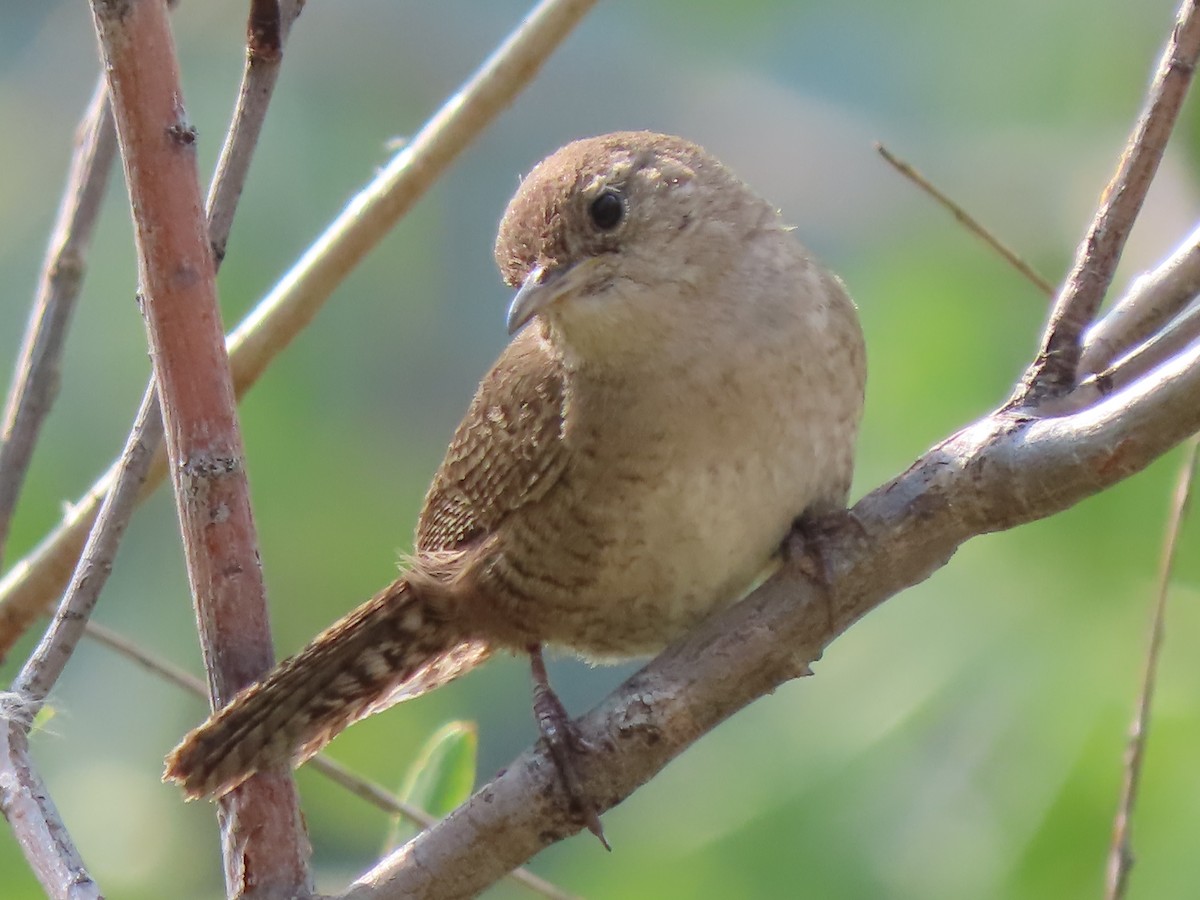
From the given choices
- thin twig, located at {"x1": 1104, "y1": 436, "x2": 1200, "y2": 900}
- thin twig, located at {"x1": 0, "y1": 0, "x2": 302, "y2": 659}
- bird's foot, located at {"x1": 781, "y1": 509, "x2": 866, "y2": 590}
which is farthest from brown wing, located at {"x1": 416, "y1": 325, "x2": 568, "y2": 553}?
thin twig, located at {"x1": 1104, "y1": 436, "x2": 1200, "y2": 900}

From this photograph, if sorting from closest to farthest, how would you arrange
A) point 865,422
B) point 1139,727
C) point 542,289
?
point 542,289, point 1139,727, point 865,422

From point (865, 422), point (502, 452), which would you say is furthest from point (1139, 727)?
point (865, 422)

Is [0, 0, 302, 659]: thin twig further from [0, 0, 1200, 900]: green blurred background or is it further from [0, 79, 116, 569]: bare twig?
[0, 0, 1200, 900]: green blurred background

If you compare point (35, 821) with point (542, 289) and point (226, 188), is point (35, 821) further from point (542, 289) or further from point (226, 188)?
point (542, 289)

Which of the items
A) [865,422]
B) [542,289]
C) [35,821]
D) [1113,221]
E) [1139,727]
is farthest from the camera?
[865,422]

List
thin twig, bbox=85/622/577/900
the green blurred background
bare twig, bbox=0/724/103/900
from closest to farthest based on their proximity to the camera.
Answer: bare twig, bbox=0/724/103/900, thin twig, bbox=85/622/577/900, the green blurred background

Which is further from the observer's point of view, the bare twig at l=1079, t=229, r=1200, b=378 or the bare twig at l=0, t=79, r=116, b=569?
the bare twig at l=0, t=79, r=116, b=569

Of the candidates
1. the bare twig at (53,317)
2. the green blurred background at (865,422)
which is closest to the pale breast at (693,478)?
the bare twig at (53,317)

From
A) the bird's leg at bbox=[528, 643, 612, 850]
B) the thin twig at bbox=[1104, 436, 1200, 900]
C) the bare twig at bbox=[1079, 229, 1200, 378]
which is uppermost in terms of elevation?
the bare twig at bbox=[1079, 229, 1200, 378]
